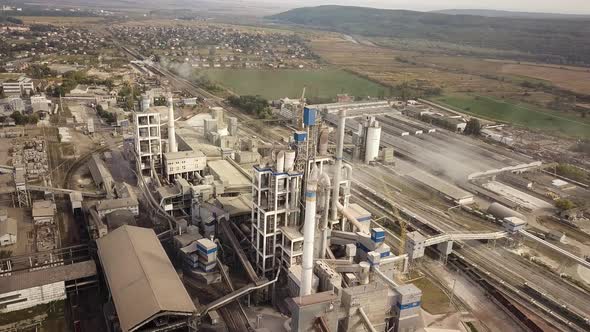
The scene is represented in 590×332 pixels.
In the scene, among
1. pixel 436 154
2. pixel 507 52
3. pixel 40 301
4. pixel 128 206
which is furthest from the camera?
pixel 507 52

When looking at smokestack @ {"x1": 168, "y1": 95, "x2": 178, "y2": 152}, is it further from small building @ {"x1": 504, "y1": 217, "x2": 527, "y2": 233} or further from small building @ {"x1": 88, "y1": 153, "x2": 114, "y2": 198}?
small building @ {"x1": 504, "y1": 217, "x2": 527, "y2": 233}

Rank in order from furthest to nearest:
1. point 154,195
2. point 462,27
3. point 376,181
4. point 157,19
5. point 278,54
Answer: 1. point 157,19
2. point 278,54
3. point 462,27
4. point 376,181
5. point 154,195

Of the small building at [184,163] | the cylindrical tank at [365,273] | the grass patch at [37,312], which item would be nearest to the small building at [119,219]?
the grass patch at [37,312]

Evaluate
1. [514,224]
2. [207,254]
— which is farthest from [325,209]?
[514,224]

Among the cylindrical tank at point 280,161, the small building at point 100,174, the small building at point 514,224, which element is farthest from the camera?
the small building at point 100,174

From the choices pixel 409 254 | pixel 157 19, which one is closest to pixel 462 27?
pixel 409 254

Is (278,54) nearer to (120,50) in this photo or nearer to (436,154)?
(120,50)

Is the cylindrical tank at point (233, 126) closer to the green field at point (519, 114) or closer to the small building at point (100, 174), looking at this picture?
the small building at point (100, 174)
